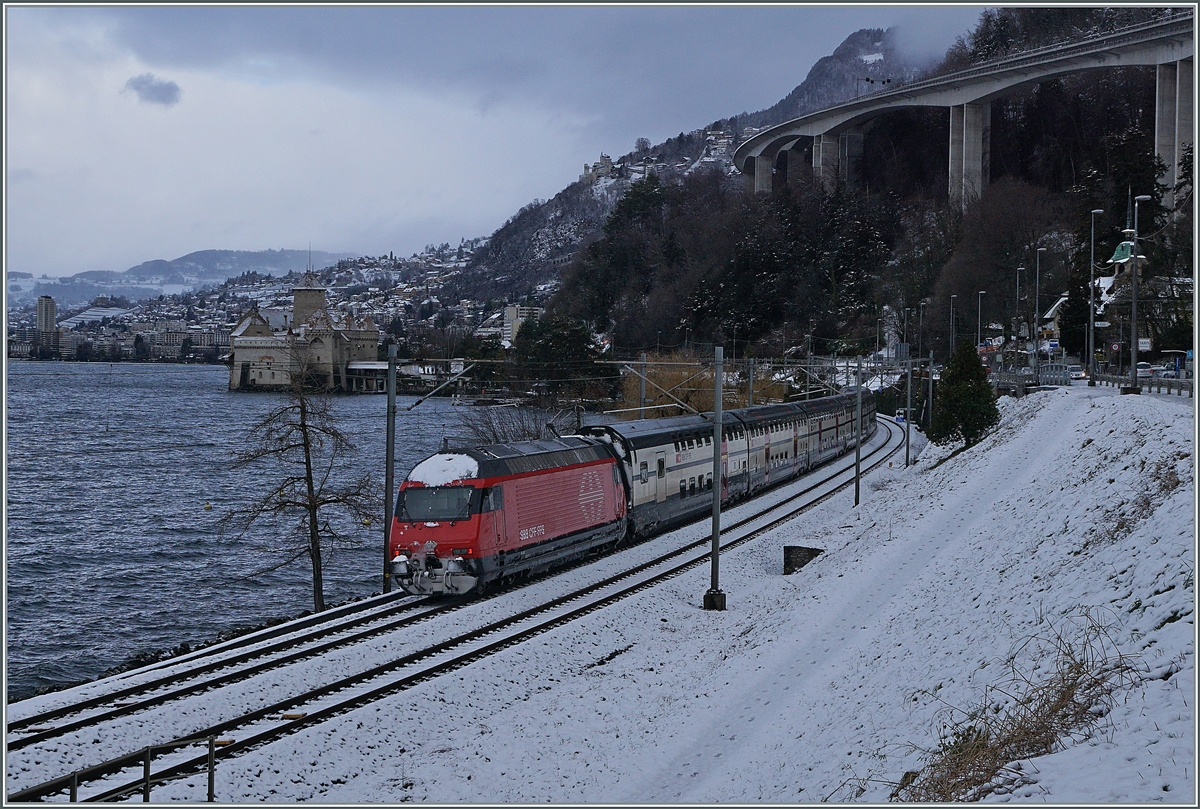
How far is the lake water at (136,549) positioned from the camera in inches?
1224

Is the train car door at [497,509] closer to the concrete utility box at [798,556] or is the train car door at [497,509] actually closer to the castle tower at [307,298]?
the concrete utility box at [798,556]

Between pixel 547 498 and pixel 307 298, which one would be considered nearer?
pixel 547 498

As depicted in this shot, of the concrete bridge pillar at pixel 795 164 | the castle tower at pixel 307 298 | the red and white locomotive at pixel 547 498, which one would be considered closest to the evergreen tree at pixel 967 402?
the red and white locomotive at pixel 547 498

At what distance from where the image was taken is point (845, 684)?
50.5ft

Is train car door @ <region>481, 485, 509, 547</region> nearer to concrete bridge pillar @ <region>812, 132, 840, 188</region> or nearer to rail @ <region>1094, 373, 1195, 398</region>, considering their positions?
rail @ <region>1094, 373, 1195, 398</region>

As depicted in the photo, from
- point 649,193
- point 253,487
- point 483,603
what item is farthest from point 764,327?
point 483,603

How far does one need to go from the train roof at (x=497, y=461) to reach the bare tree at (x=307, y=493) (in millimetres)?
6738

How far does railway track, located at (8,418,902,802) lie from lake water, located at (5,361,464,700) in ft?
38.5

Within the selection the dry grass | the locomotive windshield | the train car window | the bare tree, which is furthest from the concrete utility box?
the dry grass

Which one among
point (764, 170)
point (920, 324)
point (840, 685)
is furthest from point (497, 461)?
point (764, 170)

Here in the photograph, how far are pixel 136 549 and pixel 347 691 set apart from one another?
101 feet

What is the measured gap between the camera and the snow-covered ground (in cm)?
1100

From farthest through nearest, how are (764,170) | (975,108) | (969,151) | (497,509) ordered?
(764,170) < (969,151) < (975,108) < (497,509)

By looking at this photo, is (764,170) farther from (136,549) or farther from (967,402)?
(136,549)
